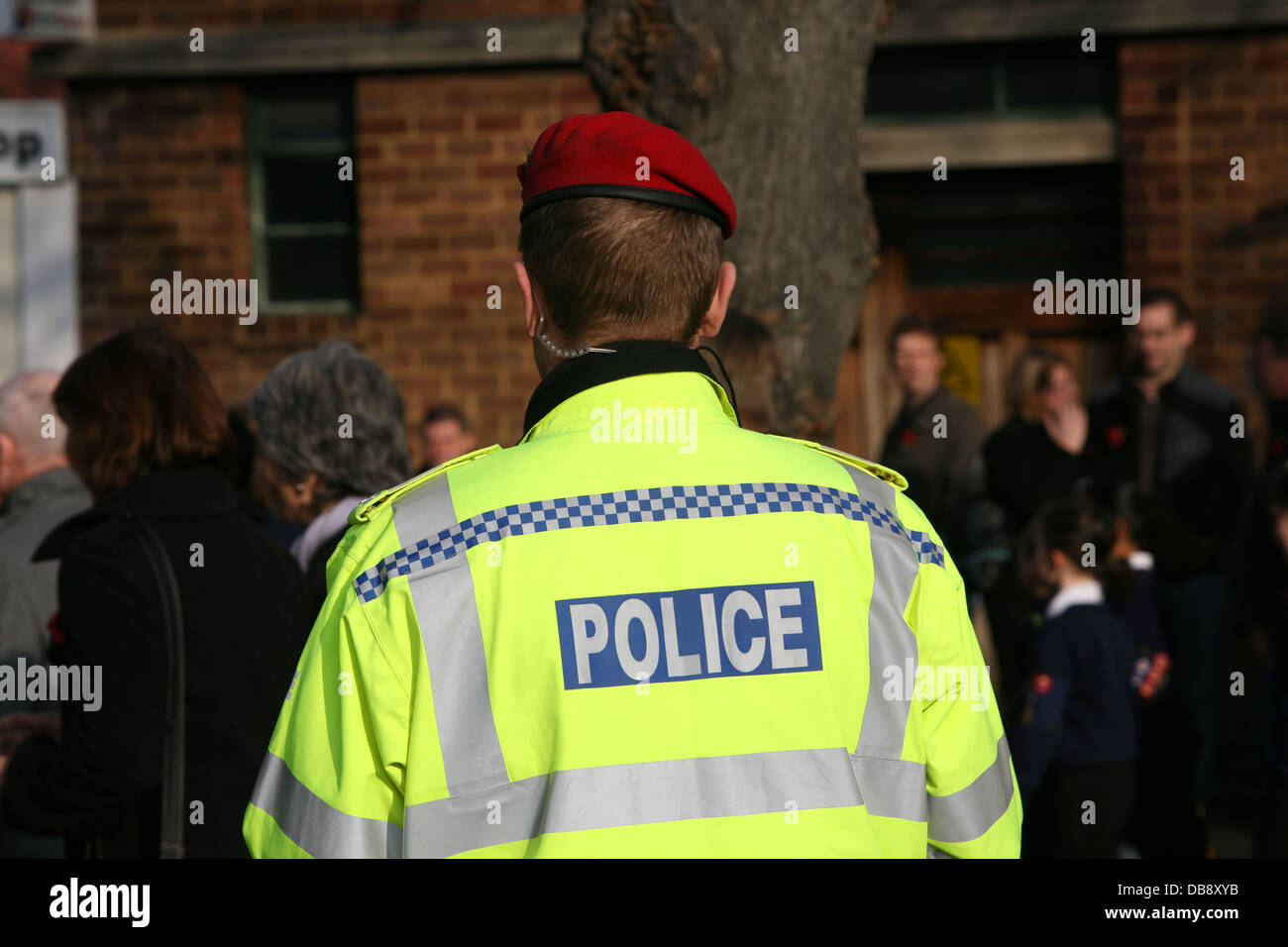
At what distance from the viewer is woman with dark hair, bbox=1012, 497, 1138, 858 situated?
179 inches

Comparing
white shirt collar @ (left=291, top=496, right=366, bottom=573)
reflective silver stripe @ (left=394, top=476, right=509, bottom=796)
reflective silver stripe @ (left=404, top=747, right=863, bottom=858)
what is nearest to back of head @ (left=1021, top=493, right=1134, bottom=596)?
white shirt collar @ (left=291, top=496, right=366, bottom=573)

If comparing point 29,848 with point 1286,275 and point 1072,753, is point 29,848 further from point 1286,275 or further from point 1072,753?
point 1286,275

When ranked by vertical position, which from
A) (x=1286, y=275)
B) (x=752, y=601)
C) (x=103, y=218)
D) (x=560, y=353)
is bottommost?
(x=752, y=601)

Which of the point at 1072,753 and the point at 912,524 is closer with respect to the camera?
the point at 912,524

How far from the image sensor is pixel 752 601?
5.27 ft

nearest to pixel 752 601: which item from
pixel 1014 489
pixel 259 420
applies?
pixel 259 420

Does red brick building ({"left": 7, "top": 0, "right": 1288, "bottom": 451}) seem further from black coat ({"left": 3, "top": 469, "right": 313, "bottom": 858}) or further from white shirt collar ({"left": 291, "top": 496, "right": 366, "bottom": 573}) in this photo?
black coat ({"left": 3, "top": 469, "right": 313, "bottom": 858})

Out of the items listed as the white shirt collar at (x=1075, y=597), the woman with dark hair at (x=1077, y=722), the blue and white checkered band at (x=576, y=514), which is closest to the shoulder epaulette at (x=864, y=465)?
the blue and white checkered band at (x=576, y=514)

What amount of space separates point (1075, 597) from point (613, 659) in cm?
345

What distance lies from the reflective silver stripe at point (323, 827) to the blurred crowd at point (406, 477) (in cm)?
27

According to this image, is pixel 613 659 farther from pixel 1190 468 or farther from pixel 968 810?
pixel 1190 468

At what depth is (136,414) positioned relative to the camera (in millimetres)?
3010

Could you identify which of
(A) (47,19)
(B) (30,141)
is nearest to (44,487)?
(B) (30,141)

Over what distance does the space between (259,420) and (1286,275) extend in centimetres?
550
